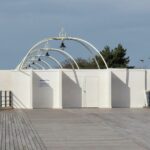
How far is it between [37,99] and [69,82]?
6.85 ft

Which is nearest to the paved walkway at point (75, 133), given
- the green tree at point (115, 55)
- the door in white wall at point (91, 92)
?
the door in white wall at point (91, 92)

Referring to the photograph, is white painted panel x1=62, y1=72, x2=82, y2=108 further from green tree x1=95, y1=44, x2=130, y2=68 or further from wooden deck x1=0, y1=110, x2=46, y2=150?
green tree x1=95, y1=44, x2=130, y2=68

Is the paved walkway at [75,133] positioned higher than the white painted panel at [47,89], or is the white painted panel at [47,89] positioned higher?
the white painted panel at [47,89]

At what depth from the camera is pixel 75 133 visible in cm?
1930

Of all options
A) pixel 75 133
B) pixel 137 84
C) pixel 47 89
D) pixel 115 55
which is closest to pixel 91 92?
pixel 47 89

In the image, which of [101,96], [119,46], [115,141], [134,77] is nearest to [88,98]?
[101,96]

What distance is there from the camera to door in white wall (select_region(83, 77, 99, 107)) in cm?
3444

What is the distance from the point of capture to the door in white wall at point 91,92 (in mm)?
34438

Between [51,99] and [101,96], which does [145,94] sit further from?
[51,99]

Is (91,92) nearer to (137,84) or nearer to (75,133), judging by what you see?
(137,84)

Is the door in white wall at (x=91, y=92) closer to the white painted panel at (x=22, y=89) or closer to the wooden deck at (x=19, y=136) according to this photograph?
the white painted panel at (x=22, y=89)

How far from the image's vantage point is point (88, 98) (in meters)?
34.5

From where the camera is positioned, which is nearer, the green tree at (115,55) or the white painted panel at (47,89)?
the white painted panel at (47,89)

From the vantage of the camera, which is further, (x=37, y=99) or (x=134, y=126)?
(x=37, y=99)
